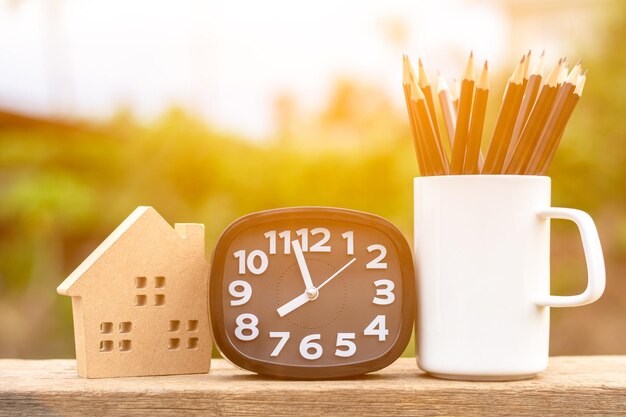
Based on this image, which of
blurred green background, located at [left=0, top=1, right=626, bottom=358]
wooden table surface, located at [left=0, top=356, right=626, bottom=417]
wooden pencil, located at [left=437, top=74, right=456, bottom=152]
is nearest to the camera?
wooden table surface, located at [left=0, top=356, right=626, bottom=417]

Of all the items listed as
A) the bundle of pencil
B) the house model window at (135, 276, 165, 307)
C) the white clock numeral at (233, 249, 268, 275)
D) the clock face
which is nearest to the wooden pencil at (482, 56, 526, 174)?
the bundle of pencil

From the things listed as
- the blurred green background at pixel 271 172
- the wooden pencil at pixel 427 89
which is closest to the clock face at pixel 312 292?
the wooden pencil at pixel 427 89

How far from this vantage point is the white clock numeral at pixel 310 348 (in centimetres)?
72

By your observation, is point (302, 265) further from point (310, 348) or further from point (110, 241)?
point (110, 241)

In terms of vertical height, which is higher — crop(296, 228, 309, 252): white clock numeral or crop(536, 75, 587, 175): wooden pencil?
crop(536, 75, 587, 175): wooden pencil

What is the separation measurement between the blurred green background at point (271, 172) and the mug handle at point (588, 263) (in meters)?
3.31

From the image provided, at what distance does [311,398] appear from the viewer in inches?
26.2

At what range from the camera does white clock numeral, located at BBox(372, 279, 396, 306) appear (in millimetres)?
731

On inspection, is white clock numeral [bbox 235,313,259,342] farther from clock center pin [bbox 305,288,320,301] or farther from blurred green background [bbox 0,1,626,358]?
blurred green background [bbox 0,1,626,358]

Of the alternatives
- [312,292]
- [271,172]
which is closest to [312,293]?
[312,292]

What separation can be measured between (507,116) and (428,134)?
0.23 ft

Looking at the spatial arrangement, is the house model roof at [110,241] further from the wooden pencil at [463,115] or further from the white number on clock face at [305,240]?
the wooden pencil at [463,115]

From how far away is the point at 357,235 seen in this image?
74cm

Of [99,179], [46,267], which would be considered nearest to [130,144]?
[99,179]
